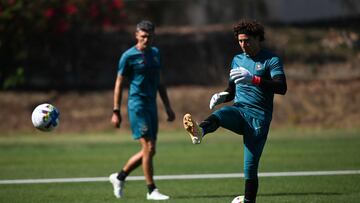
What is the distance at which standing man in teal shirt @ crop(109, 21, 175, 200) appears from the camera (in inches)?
492

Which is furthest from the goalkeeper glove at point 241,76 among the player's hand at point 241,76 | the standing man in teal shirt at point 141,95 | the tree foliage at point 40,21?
the tree foliage at point 40,21

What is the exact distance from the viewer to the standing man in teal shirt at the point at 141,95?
12.5 metres

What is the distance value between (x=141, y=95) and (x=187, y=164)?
541cm

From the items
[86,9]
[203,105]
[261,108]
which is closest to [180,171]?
[261,108]

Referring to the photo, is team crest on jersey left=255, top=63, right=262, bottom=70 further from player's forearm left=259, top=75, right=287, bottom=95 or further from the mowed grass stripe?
the mowed grass stripe

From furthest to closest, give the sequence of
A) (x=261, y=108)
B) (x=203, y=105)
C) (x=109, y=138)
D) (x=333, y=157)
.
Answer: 1. (x=203, y=105)
2. (x=109, y=138)
3. (x=333, y=157)
4. (x=261, y=108)

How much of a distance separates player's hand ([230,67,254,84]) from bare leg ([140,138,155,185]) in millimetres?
3286

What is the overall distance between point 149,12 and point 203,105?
6.73 metres

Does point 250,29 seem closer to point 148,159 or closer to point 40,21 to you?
point 148,159

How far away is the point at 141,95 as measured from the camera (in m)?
12.7

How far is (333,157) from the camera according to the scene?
1827 cm

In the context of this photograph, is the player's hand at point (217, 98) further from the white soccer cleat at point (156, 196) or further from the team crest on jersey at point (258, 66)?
the white soccer cleat at point (156, 196)

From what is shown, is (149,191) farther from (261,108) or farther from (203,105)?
(203,105)

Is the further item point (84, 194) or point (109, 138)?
point (109, 138)
